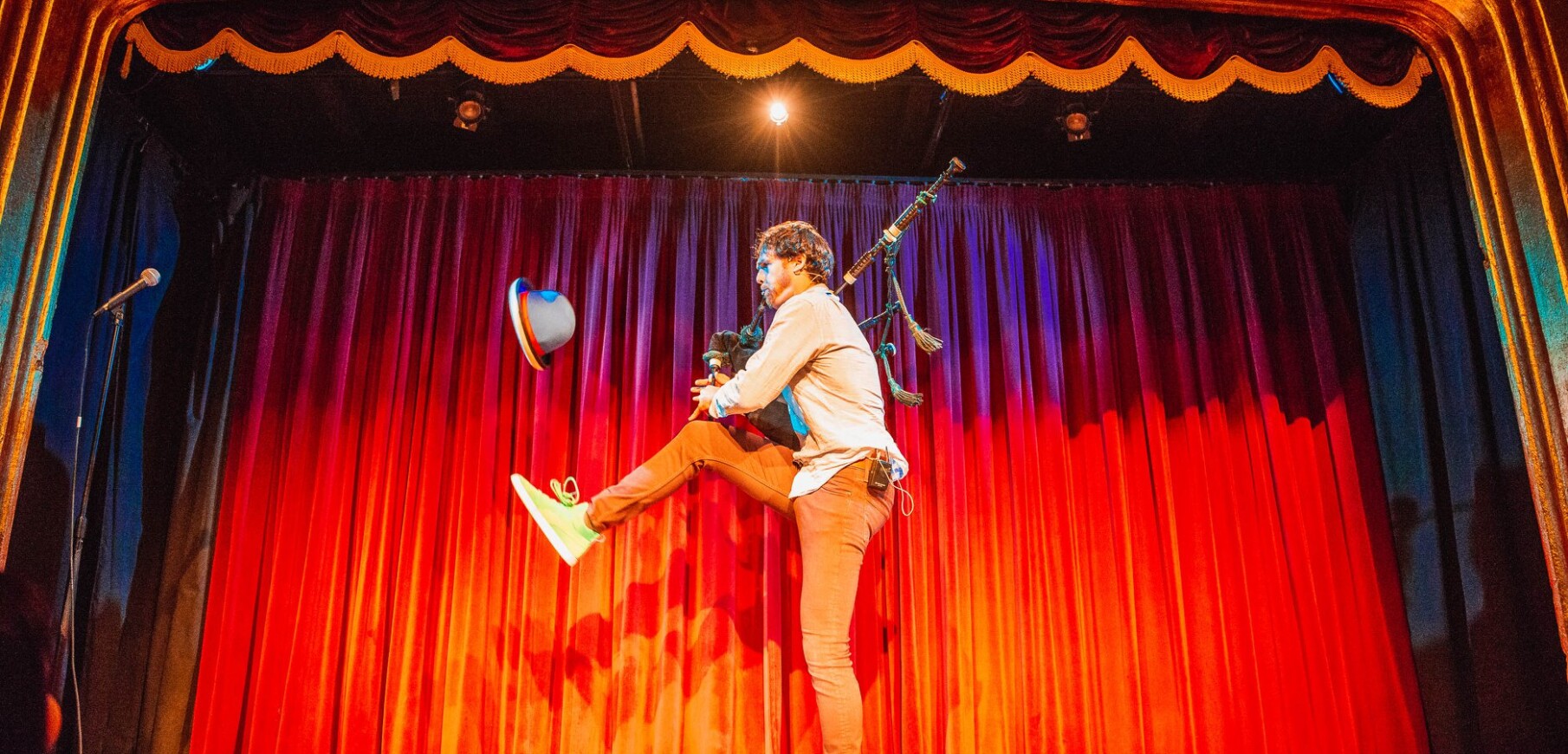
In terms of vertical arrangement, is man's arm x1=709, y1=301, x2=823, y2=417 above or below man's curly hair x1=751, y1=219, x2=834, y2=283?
below

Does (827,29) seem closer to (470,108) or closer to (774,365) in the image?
(774,365)

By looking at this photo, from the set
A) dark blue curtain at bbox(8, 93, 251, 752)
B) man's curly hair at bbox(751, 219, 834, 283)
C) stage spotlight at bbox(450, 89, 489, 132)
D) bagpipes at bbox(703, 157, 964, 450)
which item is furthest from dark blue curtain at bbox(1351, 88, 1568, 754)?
dark blue curtain at bbox(8, 93, 251, 752)

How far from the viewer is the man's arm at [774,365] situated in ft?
10.5

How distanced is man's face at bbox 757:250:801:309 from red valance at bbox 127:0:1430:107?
81 centimetres

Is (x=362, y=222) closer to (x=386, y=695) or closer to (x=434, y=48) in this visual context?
(x=434, y=48)

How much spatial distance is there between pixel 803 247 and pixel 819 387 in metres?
0.60

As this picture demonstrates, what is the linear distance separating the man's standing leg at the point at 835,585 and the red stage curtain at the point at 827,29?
1.85 meters

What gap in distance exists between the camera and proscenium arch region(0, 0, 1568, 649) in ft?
10.1

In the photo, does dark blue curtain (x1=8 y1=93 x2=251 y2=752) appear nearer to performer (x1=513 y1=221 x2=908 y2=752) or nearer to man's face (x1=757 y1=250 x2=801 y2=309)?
performer (x1=513 y1=221 x2=908 y2=752)

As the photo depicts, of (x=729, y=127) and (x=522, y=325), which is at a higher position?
(x=729, y=127)

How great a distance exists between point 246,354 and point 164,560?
1073 millimetres

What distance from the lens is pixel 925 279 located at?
15.9 feet

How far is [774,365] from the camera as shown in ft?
10.5

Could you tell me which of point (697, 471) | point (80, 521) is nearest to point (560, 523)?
point (697, 471)
